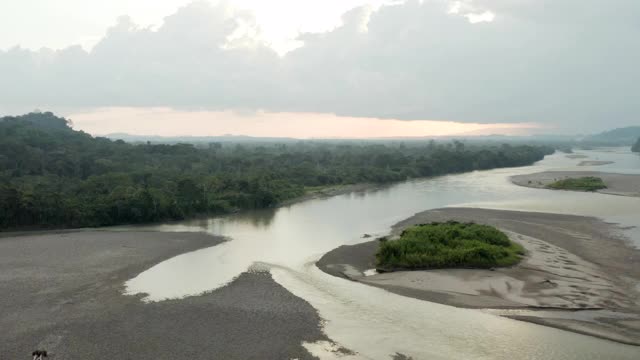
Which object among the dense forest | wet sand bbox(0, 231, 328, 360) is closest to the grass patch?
the dense forest

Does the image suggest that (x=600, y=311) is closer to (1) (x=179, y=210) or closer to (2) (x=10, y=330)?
(2) (x=10, y=330)

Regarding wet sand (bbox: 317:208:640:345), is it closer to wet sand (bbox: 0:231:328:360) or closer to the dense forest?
wet sand (bbox: 0:231:328:360)

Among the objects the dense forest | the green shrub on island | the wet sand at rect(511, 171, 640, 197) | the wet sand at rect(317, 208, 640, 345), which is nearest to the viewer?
the wet sand at rect(317, 208, 640, 345)

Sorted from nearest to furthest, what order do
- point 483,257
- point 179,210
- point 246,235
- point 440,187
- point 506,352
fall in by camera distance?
point 506,352 → point 483,257 → point 246,235 → point 179,210 → point 440,187

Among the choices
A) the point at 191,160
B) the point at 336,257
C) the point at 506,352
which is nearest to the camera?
the point at 506,352

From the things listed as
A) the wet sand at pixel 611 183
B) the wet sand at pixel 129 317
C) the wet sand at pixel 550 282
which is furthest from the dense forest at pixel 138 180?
the wet sand at pixel 550 282

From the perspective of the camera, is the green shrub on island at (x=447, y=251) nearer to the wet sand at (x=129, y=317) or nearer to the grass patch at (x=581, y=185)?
the wet sand at (x=129, y=317)

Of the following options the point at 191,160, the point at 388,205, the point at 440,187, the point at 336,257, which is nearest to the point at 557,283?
the point at 336,257
